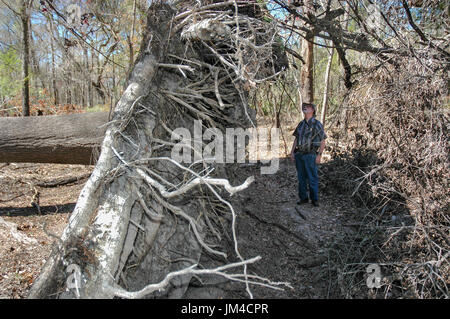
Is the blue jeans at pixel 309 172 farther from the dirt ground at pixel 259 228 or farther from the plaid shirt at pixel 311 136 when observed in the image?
the dirt ground at pixel 259 228

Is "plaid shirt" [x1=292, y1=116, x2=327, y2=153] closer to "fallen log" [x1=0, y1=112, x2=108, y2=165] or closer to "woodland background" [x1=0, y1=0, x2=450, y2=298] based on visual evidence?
"woodland background" [x1=0, y1=0, x2=450, y2=298]

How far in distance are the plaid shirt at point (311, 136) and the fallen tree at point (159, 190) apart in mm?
868

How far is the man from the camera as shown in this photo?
15.4 ft

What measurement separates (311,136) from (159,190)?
2.45 m

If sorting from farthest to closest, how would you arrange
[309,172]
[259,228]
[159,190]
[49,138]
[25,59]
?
[25,59] → [49,138] → [309,172] → [259,228] → [159,190]

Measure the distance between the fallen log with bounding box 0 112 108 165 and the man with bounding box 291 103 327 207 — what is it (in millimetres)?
2967

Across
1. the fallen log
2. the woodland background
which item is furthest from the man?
the fallen log

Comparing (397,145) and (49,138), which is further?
(49,138)

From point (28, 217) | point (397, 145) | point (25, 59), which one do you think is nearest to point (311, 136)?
point (397, 145)

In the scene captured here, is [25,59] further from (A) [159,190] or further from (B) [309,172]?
(B) [309,172]

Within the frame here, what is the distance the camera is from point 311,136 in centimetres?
468

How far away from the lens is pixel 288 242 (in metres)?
4.20

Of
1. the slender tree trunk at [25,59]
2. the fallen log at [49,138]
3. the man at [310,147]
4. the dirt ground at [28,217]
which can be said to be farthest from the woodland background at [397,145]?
the slender tree trunk at [25,59]
